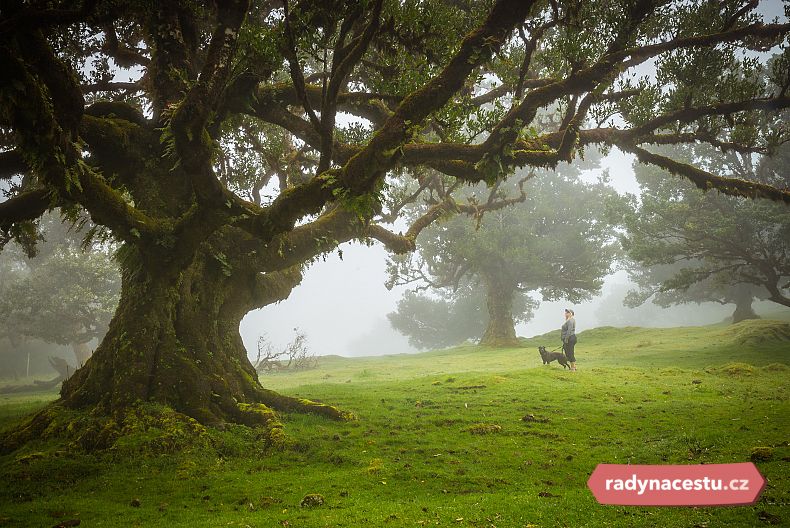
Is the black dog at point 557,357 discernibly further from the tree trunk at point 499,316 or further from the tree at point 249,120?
the tree trunk at point 499,316

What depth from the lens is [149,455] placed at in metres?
8.15

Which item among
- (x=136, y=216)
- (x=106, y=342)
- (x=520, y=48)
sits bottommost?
(x=106, y=342)

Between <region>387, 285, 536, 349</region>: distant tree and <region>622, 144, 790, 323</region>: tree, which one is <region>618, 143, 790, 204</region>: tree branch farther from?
<region>387, 285, 536, 349</region>: distant tree

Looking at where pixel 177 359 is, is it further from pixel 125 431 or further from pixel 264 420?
pixel 264 420

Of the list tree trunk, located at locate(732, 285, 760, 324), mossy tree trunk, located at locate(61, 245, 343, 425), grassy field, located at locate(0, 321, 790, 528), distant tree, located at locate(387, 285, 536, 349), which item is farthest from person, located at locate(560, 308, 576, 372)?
distant tree, located at locate(387, 285, 536, 349)

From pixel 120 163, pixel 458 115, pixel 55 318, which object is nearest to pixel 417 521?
pixel 458 115

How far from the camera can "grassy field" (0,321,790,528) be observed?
5562 millimetres

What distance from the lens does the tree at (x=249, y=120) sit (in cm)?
779

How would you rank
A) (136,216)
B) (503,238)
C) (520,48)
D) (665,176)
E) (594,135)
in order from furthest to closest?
(503,238) < (665,176) < (520,48) < (594,135) < (136,216)

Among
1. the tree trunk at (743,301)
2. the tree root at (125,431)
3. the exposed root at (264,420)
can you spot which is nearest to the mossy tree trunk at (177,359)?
the exposed root at (264,420)

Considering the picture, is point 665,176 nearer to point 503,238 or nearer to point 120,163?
point 503,238

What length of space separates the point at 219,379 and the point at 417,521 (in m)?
7.51

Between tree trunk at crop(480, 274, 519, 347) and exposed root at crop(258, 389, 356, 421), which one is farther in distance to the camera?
tree trunk at crop(480, 274, 519, 347)

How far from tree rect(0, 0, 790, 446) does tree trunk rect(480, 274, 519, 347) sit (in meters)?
25.7
